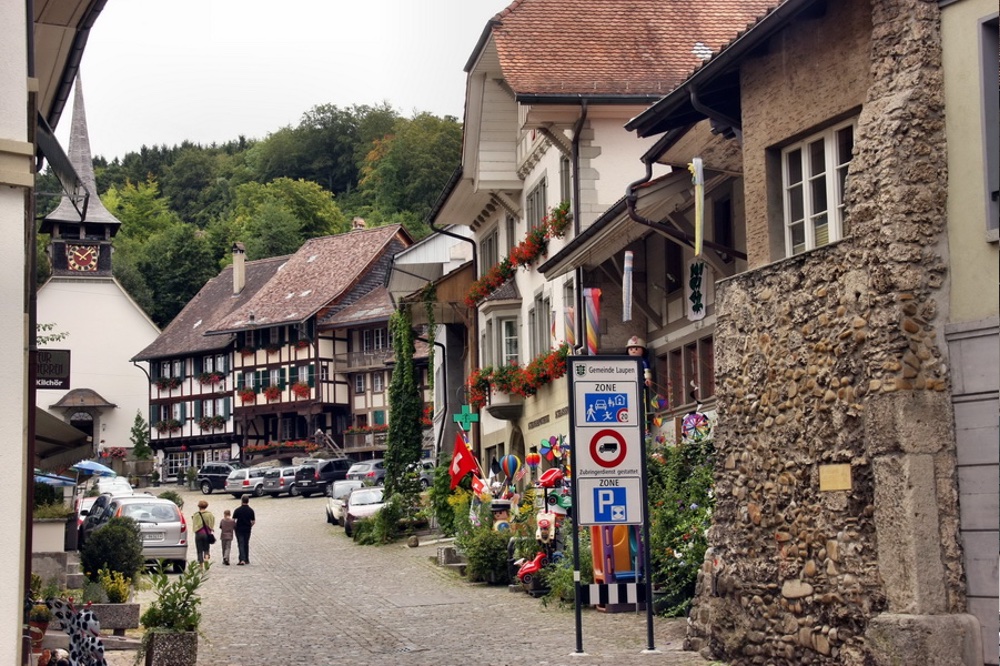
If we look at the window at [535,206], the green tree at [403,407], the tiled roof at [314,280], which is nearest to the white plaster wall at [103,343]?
the tiled roof at [314,280]

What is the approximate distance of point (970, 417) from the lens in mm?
11961

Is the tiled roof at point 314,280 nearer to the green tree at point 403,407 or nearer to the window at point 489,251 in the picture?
the green tree at point 403,407

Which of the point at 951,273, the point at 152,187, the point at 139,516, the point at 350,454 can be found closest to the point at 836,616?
the point at 951,273

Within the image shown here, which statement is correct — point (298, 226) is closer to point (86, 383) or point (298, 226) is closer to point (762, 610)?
point (86, 383)

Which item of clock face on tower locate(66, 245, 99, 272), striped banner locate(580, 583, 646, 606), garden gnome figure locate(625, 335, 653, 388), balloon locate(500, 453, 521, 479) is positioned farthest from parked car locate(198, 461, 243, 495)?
striped banner locate(580, 583, 646, 606)

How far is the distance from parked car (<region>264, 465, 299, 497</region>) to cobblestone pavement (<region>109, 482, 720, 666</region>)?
26.8m

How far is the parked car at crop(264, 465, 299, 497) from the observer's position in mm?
59156

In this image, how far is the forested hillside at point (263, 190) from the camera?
100750mm

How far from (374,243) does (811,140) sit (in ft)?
213

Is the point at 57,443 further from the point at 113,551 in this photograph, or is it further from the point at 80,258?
the point at 80,258

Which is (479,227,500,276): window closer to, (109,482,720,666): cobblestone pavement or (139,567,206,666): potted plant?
(109,482,720,666): cobblestone pavement

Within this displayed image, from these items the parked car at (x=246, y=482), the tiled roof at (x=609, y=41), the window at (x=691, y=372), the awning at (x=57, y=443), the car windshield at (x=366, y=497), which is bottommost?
the car windshield at (x=366, y=497)

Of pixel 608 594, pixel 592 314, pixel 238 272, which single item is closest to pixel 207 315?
pixel 238 272

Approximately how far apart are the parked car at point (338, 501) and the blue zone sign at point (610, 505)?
2617 cm
